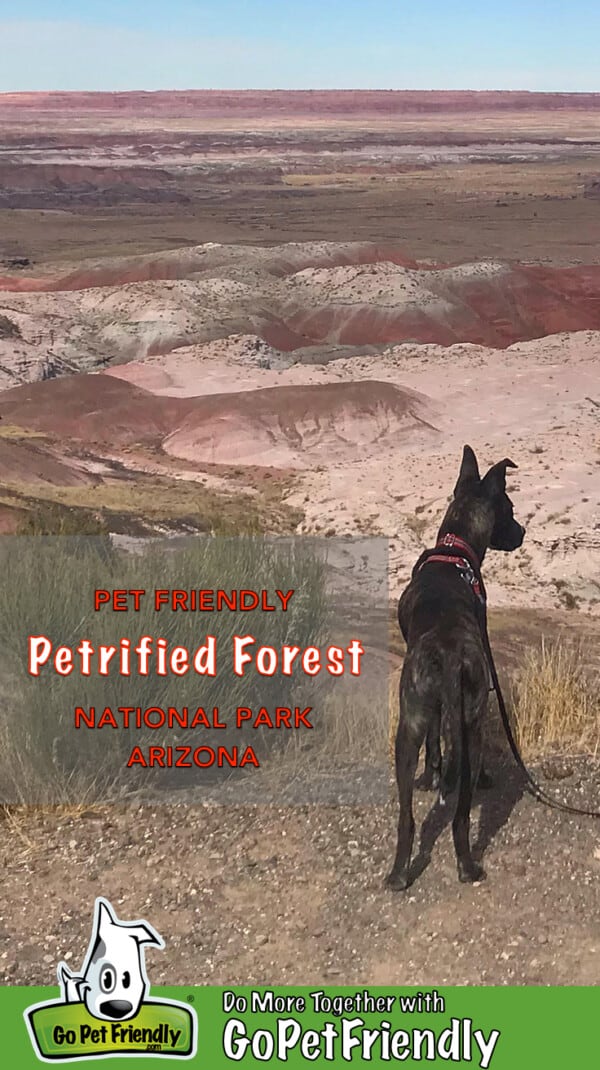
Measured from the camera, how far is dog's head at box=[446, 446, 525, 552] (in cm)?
509

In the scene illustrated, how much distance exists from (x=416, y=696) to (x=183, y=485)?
300 inches

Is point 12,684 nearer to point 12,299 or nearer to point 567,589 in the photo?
point 567,589

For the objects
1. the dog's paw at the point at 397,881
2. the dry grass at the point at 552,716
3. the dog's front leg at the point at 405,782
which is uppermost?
the dog's front leg at the point at 405,782

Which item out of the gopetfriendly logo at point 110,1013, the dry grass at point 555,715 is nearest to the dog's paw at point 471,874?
the gopetfriendly logo at point 110,1013

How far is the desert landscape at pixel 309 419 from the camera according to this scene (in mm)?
4477

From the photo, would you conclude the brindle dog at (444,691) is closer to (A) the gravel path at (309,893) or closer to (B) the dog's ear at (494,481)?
(A) the gravel path at (309,893)

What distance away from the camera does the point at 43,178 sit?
95.1ft

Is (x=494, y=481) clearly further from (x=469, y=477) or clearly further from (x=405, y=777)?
(x=405, y=777)

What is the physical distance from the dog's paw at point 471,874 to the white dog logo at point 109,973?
1149 mm

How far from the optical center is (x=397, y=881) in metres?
4.52

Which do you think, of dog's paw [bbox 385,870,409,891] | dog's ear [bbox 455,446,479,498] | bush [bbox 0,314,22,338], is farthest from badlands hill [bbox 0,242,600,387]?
dog's paw [bbox 385,870,409,891]

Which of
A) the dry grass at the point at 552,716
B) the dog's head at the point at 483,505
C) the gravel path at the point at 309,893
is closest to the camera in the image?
the gravel path at the point at 309,893

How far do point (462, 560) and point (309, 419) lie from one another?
8136mm

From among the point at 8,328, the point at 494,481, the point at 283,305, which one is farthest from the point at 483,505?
the point at 283,305
